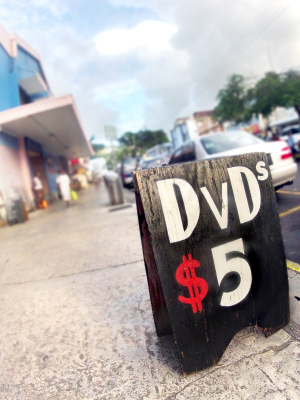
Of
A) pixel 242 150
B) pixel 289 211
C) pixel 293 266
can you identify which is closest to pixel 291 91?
pixel 242 150

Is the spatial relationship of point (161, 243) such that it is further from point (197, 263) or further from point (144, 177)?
point (144, 177)

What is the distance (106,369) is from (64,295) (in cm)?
128

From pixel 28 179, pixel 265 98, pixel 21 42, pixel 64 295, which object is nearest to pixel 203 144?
pixel 64 295

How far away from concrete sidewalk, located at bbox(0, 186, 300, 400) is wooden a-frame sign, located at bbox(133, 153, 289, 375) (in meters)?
0.14

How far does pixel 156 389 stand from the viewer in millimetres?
1645

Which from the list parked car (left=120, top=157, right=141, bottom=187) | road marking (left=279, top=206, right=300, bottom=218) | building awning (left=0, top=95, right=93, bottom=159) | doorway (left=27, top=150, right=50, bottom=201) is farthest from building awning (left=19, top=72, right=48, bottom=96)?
road marking (left=279, top=206, right=300, bottom=218)

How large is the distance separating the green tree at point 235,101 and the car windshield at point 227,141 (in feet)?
72.9

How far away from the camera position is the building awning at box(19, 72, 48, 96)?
13773mm

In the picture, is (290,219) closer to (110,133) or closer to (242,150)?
(242,150)

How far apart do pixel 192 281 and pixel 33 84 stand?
1555 cm

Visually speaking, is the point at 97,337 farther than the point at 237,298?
Yes

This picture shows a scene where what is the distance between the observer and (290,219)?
13.8ft

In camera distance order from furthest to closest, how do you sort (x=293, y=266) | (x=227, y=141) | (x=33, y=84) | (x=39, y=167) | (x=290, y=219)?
(x=39, y=167), (x=33, y=84), (x=227, y=141), (x=290, y=219), (x=293, y=266)

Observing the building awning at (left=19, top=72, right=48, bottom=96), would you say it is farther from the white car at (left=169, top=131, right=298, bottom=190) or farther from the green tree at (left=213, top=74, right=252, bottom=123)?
the green tree at (left=213, top=74, right=252, bottom=123)
